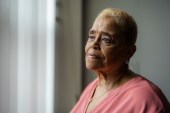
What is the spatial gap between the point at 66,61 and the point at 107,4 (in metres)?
0.58

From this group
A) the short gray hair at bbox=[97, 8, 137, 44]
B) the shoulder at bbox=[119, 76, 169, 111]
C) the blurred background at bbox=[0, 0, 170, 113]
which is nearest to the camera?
the shoulder at bbox=[119, 76, 169, 111]

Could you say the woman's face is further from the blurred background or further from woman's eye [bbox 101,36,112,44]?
the blurred background

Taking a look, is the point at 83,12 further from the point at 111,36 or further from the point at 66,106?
the point at 111,36

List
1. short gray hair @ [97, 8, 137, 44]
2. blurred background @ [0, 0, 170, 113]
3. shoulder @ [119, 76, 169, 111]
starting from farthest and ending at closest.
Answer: blurred background @ [0, 0, 170, 113], short gray hair @ [97, 8, 137, 44], shoulder @ [119, 76, 169, 111]

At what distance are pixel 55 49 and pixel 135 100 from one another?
51.0 inches

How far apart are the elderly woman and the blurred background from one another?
2.28ft

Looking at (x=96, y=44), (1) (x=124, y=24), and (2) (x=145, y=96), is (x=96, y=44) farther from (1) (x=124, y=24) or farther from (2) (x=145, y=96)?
(2) (x=145, y=96)

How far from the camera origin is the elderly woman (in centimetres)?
103

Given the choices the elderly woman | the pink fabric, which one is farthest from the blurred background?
the pink fabric

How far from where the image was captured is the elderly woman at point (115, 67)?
103 cm

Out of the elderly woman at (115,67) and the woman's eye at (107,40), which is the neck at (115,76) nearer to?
the elderly woman at (115,67)

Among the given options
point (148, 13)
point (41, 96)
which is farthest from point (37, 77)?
point (148, 13)

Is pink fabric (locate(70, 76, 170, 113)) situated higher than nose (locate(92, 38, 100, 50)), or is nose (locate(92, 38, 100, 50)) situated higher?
nose (locate(92, 38, 100, 50))

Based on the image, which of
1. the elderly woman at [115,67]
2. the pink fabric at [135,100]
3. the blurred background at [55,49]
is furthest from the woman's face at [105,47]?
the blurred background at [55,49]
